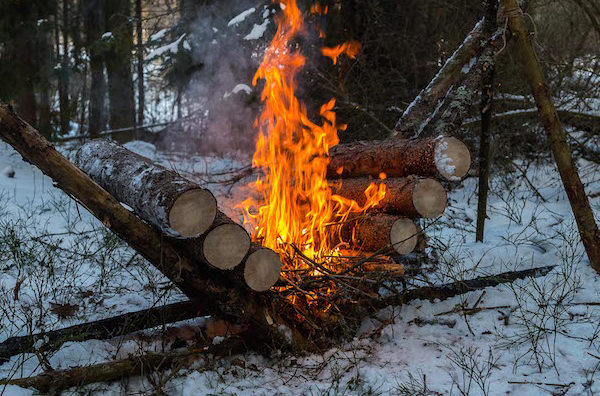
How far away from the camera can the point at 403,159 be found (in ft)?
12.1

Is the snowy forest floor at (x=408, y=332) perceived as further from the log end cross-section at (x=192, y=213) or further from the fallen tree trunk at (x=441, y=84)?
the fallen tree trunk at (x=441, y=84)

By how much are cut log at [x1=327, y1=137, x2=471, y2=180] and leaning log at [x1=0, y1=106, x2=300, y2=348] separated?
5.15ft

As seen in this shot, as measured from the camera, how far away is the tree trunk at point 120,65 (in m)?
9.37

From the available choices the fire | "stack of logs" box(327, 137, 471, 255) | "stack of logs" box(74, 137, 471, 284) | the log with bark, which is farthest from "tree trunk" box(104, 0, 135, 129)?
"stack of logs" box(327, 137, 471, 255)

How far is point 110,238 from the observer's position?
4801 millimetres

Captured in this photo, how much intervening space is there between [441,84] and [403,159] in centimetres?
102

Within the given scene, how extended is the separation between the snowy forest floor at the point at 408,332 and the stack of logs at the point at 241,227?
1.83 ft

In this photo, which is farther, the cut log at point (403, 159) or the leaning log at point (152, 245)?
the cut log at point (403, 159)

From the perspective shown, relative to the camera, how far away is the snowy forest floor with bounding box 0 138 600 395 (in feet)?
8.57

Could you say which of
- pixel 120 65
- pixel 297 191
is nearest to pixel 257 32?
pixel 120 65

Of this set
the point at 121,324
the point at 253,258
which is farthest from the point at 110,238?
the point at 253,258

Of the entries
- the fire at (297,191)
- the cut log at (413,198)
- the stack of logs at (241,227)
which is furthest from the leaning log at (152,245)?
the cut log at (413,198)

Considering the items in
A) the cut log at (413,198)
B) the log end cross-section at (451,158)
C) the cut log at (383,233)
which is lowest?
the cut log at (383,233)

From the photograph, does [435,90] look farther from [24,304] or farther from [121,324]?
[24,304]
